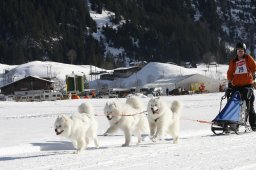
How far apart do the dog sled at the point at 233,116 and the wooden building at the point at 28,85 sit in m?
73.7

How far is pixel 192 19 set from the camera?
16938 centimetres

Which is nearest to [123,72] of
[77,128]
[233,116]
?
[233,116]

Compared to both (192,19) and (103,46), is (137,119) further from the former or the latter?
(192,19)

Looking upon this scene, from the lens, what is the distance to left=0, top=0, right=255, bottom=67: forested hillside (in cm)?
12269

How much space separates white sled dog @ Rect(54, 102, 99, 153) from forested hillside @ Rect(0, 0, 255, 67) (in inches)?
4405

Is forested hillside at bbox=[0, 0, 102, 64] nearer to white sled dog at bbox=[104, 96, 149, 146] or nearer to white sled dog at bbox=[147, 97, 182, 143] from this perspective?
white sled dog at bbox=[104, 96, 149, 146]

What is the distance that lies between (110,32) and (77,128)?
135979 millimetres

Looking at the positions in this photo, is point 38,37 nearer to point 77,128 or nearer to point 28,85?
point 28,85

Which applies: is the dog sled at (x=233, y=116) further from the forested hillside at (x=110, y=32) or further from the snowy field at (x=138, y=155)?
the forested hillside at (x=110, y=32)

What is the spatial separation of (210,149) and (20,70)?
97990 mm

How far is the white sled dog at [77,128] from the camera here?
6551mm

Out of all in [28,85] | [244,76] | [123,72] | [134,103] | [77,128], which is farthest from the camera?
[123,72]

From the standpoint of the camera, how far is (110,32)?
142 metres

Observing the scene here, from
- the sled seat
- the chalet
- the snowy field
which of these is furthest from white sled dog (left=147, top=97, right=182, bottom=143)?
the chalet
